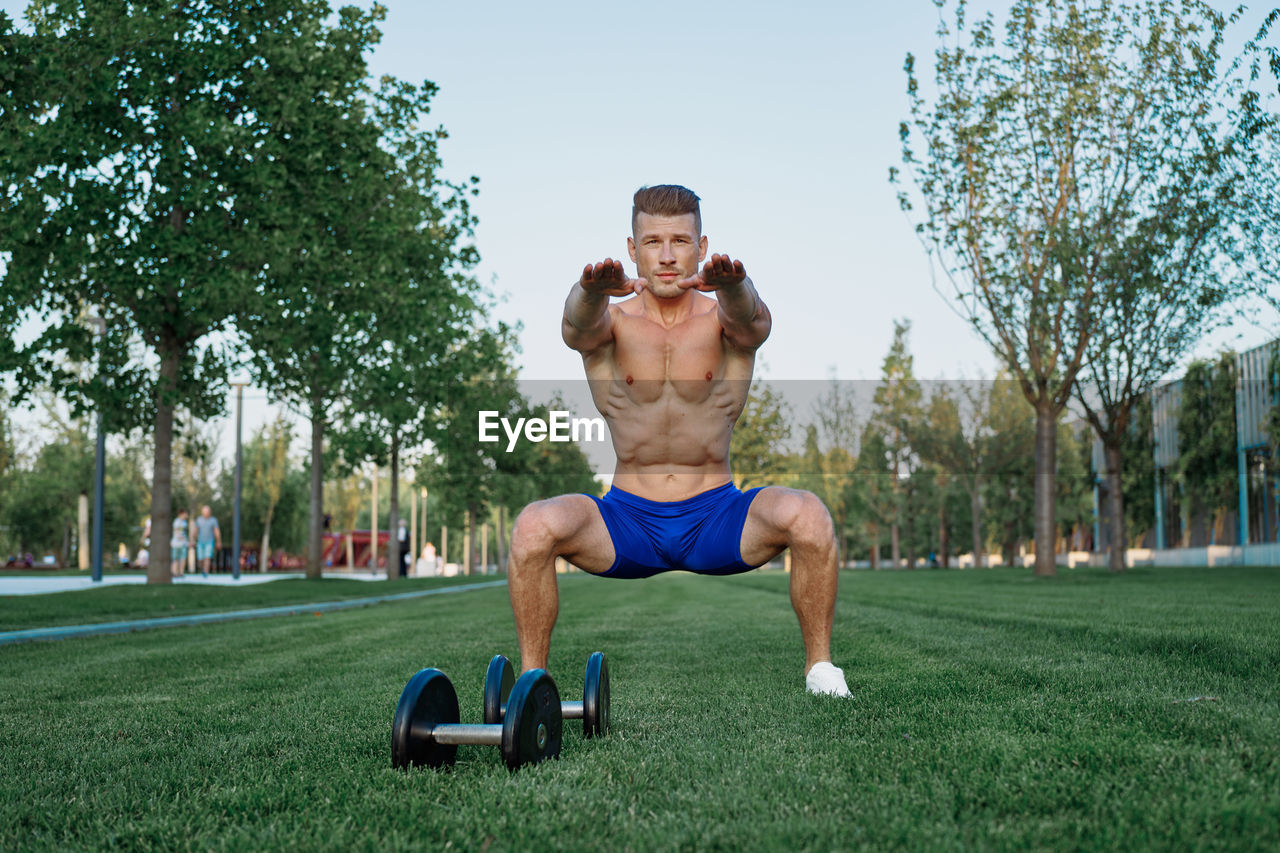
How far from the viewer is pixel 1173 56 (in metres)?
21.9

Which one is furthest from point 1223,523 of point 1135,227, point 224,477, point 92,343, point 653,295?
point 224,477

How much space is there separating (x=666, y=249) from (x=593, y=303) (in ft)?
1.46

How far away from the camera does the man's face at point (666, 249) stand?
4.23m

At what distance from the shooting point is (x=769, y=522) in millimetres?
4148

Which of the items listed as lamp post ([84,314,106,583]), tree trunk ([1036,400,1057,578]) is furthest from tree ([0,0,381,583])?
tree trunk ([1036,400,1057,578])

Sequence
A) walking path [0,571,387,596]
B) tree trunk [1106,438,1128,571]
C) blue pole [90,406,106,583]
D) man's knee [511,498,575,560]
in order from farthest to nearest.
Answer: tree trunk [1106,438,1128,571] < blue pole [90,406,106,583] < walking path [0,571,387,596] < man's knee [511,498,575,560]

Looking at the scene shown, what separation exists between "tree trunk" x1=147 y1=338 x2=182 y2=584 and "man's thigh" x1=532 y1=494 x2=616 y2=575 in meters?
13.4

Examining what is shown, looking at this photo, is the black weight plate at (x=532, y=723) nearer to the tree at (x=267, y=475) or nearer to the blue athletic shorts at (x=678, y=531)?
the blue athletic shorts at (x=678, y=531)

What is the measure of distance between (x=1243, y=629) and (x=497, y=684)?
199 inches

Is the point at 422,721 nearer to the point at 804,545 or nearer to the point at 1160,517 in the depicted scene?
the point at 804,545

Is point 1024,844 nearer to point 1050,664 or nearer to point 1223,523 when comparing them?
point 1050,664

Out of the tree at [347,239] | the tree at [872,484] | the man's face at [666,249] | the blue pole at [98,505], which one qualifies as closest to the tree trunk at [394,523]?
Answer: the tree at [347,239]

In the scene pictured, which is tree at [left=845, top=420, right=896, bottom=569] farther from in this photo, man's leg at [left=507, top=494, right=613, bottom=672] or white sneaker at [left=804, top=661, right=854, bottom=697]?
man's leg at [left=507, top=494, right=613, bottom=672]

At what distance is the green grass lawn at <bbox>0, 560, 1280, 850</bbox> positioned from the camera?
7.15 feet
